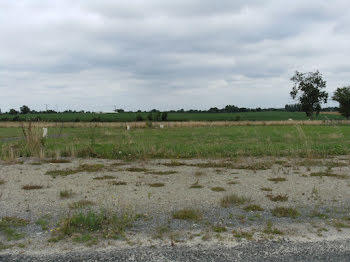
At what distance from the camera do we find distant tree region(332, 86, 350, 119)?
74938 mm

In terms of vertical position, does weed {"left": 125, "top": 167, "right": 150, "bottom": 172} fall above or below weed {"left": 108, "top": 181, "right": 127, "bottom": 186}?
above

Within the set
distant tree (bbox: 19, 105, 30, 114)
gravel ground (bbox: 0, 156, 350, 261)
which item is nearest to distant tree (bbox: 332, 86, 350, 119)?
gravel ground (bbox: 0, 156, 350, 261)

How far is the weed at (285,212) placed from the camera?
600cm

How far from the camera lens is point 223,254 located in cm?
439

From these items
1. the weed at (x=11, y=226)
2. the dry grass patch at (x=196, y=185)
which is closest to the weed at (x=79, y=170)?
the dry grass patch at (x=196, y=185)

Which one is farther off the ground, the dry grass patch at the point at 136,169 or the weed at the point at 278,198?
the dry grass patch at the point at 136,169

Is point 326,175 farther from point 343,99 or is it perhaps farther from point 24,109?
point 24,109

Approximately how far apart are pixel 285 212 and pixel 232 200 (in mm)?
1209

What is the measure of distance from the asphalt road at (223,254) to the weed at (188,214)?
4.07 ft

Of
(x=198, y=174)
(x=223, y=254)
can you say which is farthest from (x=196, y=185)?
(x=223, y=254)

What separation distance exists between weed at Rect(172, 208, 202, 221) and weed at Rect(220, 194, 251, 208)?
86 cm

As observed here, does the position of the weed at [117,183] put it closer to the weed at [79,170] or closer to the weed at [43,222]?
the weed at [79,170]

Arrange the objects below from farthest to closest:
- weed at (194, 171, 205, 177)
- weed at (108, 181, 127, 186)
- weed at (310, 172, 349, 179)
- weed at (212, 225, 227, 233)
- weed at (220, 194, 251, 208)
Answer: weed at (194, 171, 205, 177)
weed at (310, 172, 349, 179)
weed at (108, 181, 127, 186)
weed at (220, 194, 251, 208)
weed at (212, 225, 227, 233)

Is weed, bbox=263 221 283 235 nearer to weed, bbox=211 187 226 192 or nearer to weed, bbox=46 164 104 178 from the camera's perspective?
weed, bbox=211 187 226 192
